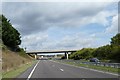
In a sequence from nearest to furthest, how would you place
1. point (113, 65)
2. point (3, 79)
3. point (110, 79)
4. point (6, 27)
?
point (110, 79) → point (3, 79) → point (113, 65) → point (6, 27)

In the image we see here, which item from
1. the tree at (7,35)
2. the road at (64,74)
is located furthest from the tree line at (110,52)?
the road at (64,74)

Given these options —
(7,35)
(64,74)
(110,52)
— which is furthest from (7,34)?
(64,74)

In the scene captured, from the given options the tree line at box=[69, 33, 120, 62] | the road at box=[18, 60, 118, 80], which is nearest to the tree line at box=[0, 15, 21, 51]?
the tree line at box=[69, 33, 120, 62]

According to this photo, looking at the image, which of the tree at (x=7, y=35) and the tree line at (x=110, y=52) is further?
the tree at (x=7, y=35)

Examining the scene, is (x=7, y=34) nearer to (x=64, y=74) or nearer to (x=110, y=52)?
(x=110, y=52)

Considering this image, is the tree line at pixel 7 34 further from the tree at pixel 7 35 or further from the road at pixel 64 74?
the road at pixel 64 74

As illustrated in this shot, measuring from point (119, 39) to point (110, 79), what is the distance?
262 feet

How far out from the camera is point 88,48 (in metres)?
139

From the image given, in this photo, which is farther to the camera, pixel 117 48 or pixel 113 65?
pixel 117 48

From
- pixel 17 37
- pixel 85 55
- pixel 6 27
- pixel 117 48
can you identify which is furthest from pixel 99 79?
pixel 85 55

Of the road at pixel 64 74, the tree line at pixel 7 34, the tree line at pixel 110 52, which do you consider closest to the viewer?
the road at pixel 64 74

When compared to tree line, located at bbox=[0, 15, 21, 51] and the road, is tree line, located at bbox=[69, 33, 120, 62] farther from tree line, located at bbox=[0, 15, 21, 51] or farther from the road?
the road

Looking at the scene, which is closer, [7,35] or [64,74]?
[64,74]

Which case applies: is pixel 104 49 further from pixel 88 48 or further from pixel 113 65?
pixel 113 65
